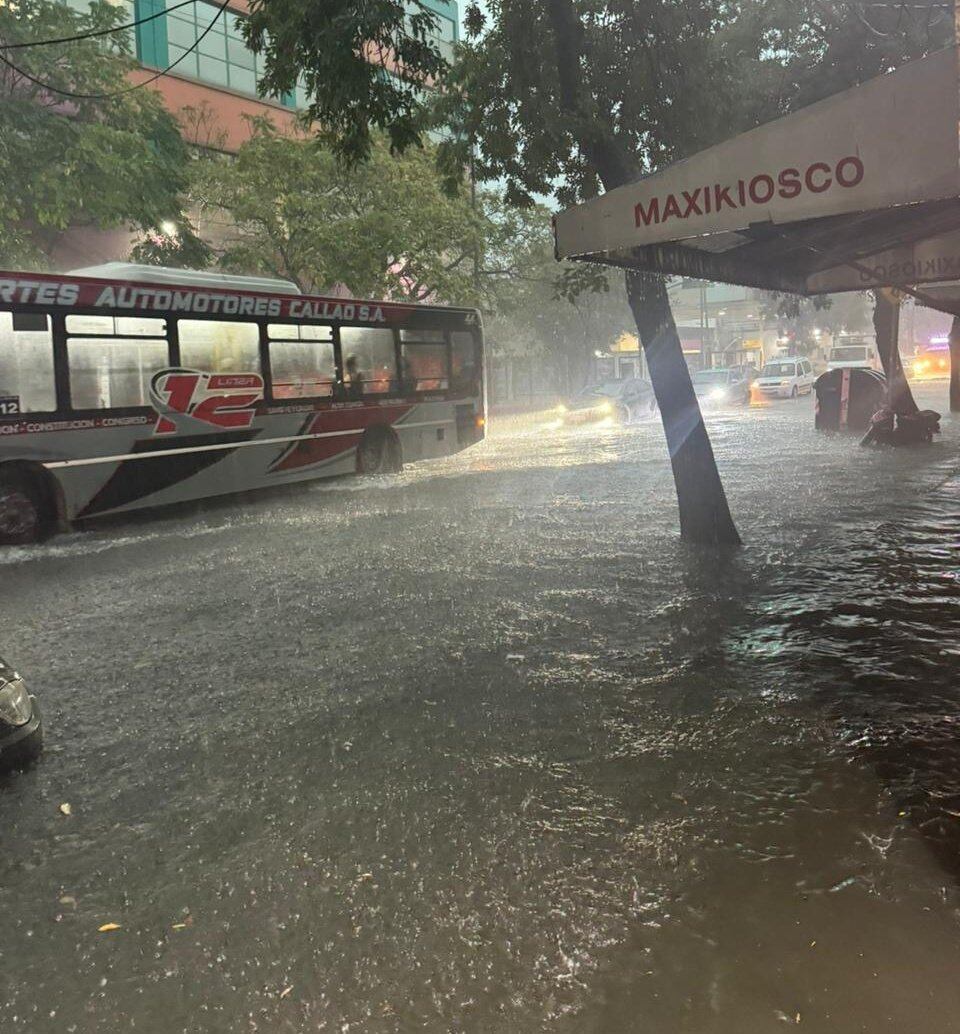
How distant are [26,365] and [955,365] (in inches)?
845

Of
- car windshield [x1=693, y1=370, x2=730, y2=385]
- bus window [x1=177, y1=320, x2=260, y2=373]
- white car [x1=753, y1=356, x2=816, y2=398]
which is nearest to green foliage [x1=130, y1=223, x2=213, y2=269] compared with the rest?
bus window [x1=177, y1=320, x2=260, y2=373]

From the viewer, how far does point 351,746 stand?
4191 mm

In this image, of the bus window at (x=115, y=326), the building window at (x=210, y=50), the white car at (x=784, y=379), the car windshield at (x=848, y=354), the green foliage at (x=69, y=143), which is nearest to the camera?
the bus window at (x=115, y=326)

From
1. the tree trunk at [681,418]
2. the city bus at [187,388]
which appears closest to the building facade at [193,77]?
the city bus at [187,388]

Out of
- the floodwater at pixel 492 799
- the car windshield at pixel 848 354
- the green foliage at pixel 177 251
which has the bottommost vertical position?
the floodwater at pixel 492 799

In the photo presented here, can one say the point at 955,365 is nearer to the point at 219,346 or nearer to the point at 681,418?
the point at 681,418

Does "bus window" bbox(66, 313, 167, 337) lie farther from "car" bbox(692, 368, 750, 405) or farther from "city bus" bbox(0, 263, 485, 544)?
"car" bbox(692, 368, 750, 405)

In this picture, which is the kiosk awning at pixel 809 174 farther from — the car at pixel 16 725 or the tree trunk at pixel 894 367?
the tree trunk at pixel 894 367

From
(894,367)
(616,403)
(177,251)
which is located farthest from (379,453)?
(616,403)

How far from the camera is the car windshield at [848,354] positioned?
41.6m

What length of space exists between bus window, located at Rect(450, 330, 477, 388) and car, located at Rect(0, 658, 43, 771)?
41.1 ft

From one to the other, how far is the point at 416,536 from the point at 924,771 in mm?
6591

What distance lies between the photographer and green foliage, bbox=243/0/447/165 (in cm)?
665

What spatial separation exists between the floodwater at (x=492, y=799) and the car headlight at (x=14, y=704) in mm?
289
